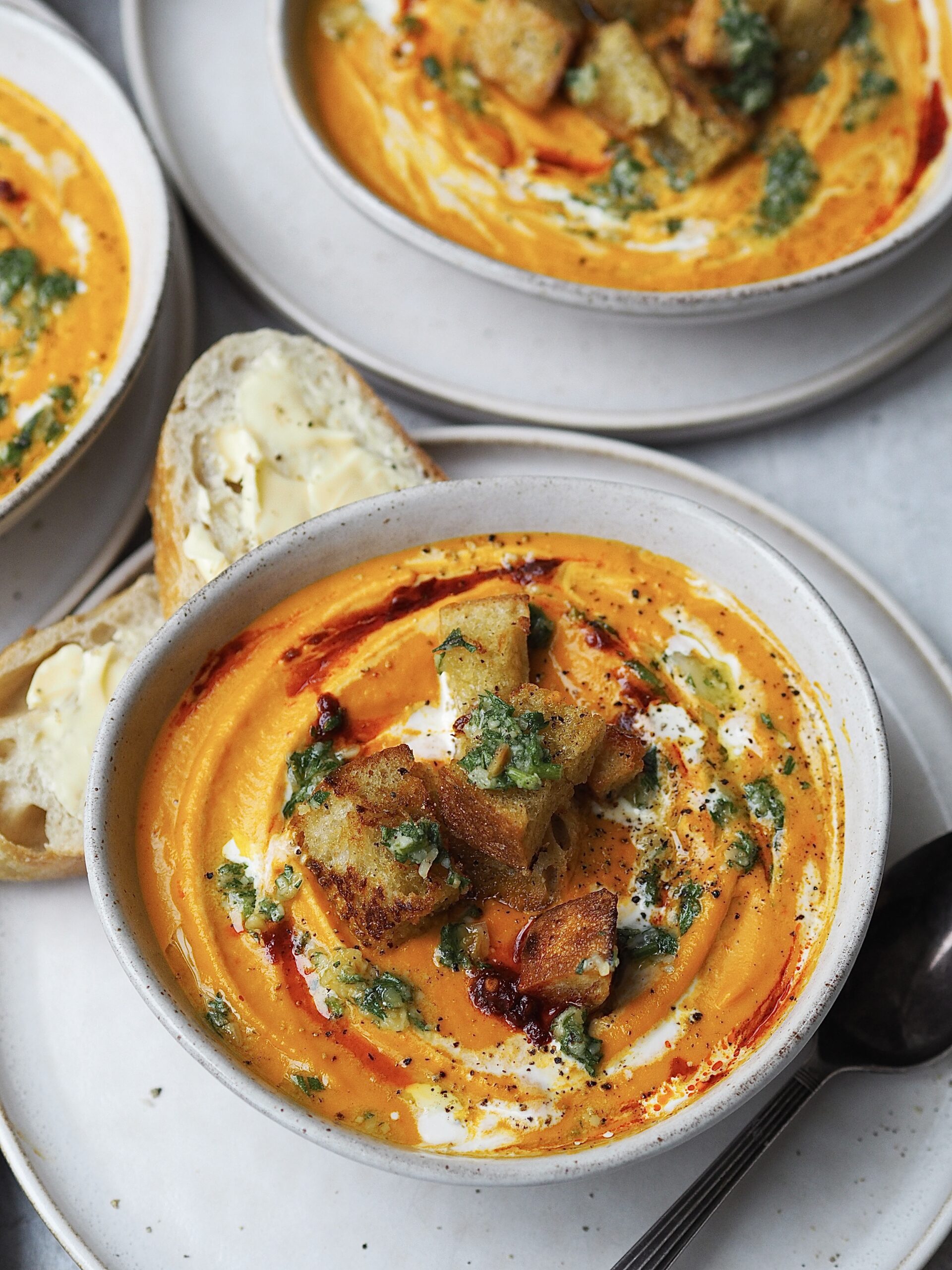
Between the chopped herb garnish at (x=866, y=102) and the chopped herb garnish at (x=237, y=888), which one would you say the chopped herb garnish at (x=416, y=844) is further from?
the chopped herb garnish at (x=866, y=102)

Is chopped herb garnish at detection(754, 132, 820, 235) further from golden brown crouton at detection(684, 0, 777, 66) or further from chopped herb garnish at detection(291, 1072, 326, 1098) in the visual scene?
chopped herb garnish at detection(291, 1072, 326, 1098)

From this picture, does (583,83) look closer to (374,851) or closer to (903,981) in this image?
(374,851)

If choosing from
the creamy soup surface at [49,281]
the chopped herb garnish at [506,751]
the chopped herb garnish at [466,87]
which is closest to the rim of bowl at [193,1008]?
the chopped herb garnish at [506,751]

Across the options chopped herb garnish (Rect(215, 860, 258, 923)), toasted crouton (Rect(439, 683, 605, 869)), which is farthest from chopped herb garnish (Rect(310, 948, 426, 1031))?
toasted crouton (Rect(439, 683, 605, 869))

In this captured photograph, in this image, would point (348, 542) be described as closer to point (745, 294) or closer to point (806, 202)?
point (745, 294)

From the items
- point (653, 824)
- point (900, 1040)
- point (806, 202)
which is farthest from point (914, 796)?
point (806, 202)
